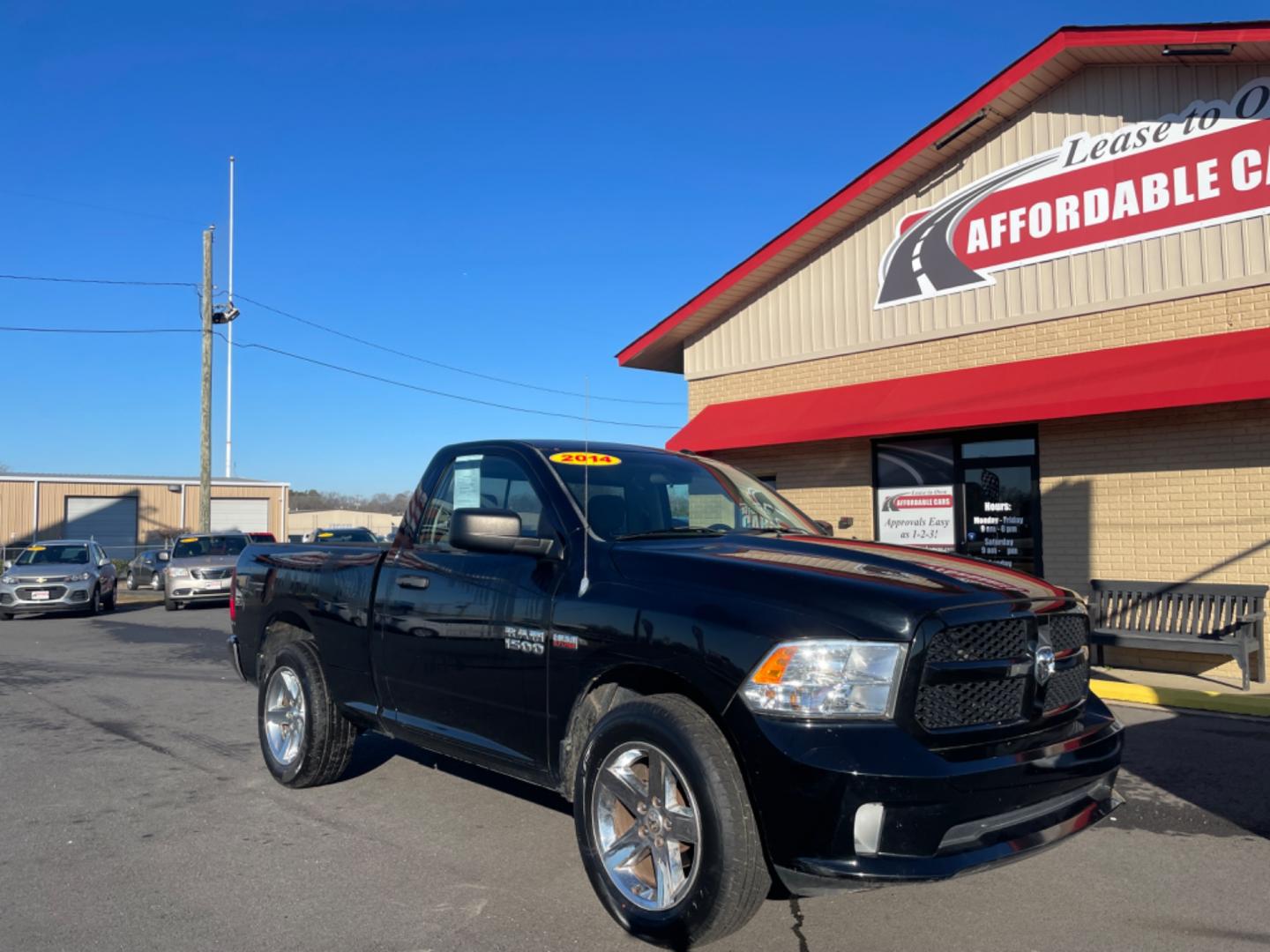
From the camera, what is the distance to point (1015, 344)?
40.7 ft

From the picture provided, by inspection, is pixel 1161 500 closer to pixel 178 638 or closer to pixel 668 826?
pixel 668 826

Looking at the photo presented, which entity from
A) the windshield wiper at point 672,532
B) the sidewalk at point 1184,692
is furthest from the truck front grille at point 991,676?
the sidewalk at point 1184,692

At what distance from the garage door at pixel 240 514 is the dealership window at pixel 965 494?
146 feet

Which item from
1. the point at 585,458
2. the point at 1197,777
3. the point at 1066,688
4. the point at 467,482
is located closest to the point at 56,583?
the point at 467,482

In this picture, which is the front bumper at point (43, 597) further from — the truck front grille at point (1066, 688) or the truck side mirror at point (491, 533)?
the truck front grille at point (1066, 688)

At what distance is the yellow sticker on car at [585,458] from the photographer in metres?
4.98

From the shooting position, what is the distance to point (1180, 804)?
5695mm

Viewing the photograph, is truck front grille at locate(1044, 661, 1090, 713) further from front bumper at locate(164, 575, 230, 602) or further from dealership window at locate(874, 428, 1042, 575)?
front bumper at locate(164, 575, 230, 602)

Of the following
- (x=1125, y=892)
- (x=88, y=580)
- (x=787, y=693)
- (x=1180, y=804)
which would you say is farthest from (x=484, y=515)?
(x=88, y=580)

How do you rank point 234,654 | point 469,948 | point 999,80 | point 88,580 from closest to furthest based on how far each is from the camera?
point 469,948 → point 234,654 → point 999,80 → point 88,580

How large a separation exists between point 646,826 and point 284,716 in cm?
323

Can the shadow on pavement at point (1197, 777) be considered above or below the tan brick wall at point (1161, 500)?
below

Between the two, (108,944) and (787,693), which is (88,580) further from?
(787,693)

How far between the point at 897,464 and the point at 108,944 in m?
11.2
